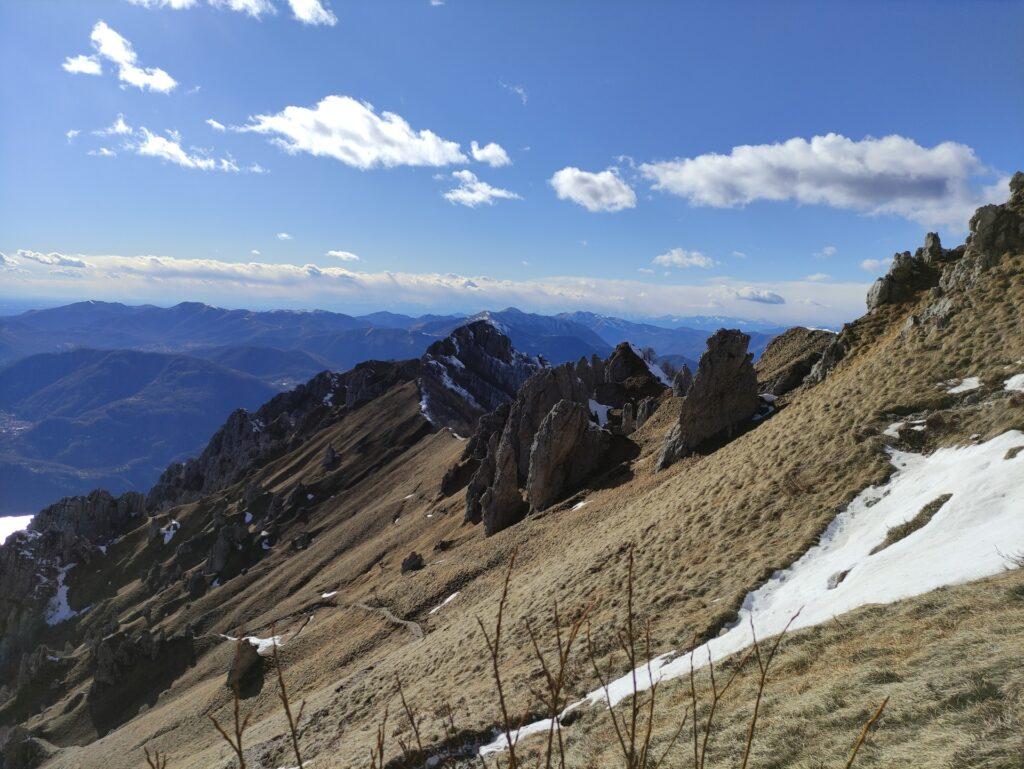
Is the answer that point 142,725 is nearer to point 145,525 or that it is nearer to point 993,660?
point 993,660

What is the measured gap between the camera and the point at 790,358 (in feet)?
177

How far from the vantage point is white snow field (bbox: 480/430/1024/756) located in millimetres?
15602

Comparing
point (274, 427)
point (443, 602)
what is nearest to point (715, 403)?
point (443, 602)

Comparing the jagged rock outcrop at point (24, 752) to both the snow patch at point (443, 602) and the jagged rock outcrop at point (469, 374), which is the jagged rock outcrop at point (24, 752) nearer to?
the snow patch at point (443, 602)

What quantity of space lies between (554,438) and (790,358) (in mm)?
25586

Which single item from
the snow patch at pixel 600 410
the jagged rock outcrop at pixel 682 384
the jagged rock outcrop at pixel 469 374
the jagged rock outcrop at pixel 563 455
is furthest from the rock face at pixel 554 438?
the jagged rock outcrop at pixel 469 374

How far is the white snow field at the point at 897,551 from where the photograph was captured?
1560cm

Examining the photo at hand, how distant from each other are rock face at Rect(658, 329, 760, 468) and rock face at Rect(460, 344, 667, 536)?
10501mm

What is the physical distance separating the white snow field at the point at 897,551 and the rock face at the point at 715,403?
18471 mm

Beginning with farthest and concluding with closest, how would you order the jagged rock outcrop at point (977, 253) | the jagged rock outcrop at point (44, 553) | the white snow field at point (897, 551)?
the jagged rock outcrop at point (44, 553) < the jagged rock outcrop at point (977, 253) < the white snow field at point (897, 551)

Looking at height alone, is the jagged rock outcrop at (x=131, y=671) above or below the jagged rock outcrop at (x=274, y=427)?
below

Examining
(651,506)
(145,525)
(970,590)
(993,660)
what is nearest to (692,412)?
(651,506)

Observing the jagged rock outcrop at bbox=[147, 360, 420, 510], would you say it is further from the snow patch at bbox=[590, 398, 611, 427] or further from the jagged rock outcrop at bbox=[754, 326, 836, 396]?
the jagged rock outcrop at bbox=[754, 326, 836, 396]

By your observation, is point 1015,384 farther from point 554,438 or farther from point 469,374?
point 469,374
